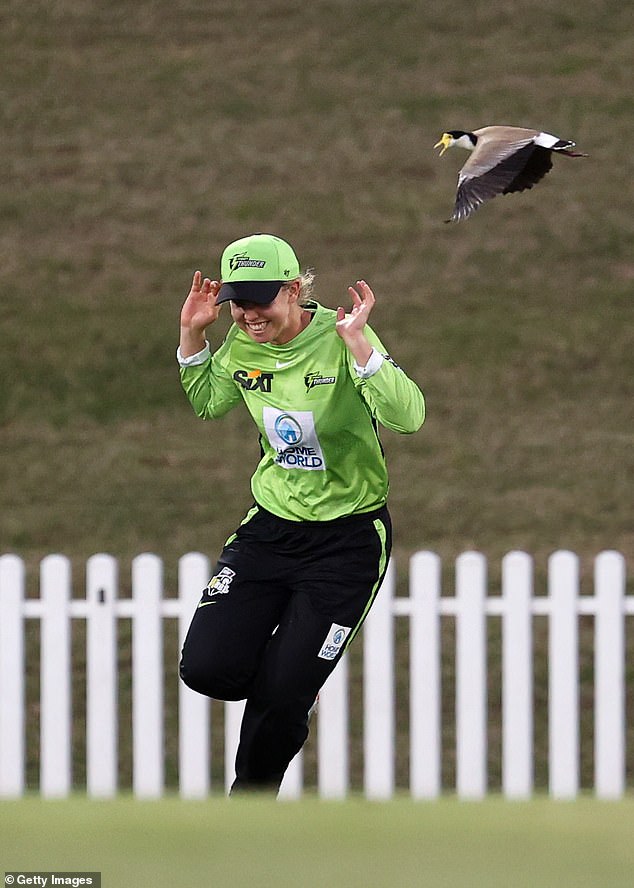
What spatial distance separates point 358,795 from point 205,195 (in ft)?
22.2

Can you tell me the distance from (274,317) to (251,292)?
0.13 metres

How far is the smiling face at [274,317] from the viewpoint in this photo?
5055mm

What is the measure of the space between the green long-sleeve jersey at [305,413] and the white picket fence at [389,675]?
1.55 meters

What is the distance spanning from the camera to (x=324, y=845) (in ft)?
9.02

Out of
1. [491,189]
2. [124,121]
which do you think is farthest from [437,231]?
[491,189]

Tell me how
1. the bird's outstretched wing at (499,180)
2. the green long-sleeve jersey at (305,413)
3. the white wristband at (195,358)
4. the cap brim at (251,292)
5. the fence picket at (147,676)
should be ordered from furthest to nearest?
the fence picket at (147,676), the white wristband at (195,358), the bird's outstretched wing at (499,180), the green long-sleeve jersey at (305,413), the cap brim at (251,292)

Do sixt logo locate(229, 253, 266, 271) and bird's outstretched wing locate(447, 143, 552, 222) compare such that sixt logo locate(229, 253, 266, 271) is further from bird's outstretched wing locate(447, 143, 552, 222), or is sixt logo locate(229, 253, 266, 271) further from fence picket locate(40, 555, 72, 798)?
fence picket locate(40, 555, 72, 798)

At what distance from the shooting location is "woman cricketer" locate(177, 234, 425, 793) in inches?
200

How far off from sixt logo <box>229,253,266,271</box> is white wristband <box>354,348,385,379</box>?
0.51m

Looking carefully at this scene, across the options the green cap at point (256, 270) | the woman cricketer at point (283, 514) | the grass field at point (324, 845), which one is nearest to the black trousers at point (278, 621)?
the woman cricketer at point (283, 514)

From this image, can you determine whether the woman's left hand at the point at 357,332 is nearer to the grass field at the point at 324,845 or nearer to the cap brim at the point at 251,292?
the cap brim at the point at 251,292

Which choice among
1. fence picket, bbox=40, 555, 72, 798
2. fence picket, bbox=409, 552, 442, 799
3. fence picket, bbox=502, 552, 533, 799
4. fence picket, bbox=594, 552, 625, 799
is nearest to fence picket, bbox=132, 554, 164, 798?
fence picket, bbox=40, 555, 72, 798

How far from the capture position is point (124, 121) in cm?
1357

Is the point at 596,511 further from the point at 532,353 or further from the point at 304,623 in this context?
the point at 304,623
